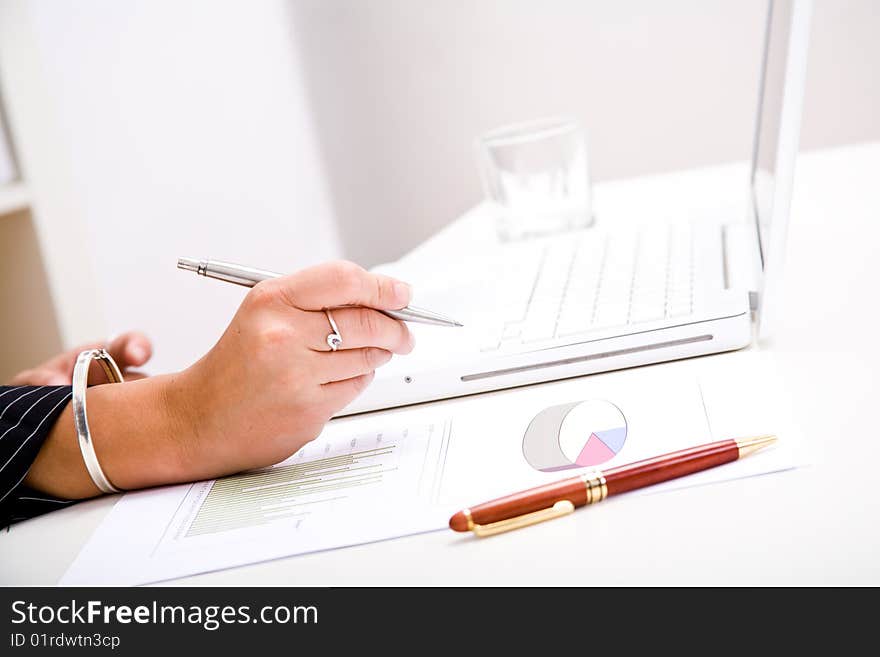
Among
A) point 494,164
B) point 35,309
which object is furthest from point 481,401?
point 35,309

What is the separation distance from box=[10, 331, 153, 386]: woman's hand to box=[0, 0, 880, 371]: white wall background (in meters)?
0.98

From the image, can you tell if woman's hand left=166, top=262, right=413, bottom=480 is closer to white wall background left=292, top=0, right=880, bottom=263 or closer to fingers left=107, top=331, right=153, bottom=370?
fingers left=107, top=331, right=153, bottom=370

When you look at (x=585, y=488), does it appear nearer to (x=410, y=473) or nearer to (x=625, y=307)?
(x=410, y=473)

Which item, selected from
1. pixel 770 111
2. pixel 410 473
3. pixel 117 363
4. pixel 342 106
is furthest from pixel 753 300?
pixel 342 106

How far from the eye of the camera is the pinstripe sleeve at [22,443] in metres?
0.53

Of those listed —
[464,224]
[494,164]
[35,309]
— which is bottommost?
[35,309]

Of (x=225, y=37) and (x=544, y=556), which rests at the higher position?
(x=225, y=37)

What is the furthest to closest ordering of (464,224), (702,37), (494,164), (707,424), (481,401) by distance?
(702,37)
(464,224)
(494,164)
(481,401)
(707,424)

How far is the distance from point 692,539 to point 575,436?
Answer: 4.9 inches

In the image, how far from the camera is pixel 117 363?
81cm

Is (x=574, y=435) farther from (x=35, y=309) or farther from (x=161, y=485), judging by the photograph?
(x=35, y=309)

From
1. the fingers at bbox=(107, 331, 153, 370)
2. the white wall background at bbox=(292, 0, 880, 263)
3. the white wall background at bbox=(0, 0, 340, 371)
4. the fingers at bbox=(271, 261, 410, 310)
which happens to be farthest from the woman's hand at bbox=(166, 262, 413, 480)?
the white wall background at bbox=(292, 0, 880, 263)

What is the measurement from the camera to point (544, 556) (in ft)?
1.30

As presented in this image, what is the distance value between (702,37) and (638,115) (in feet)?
0.78
